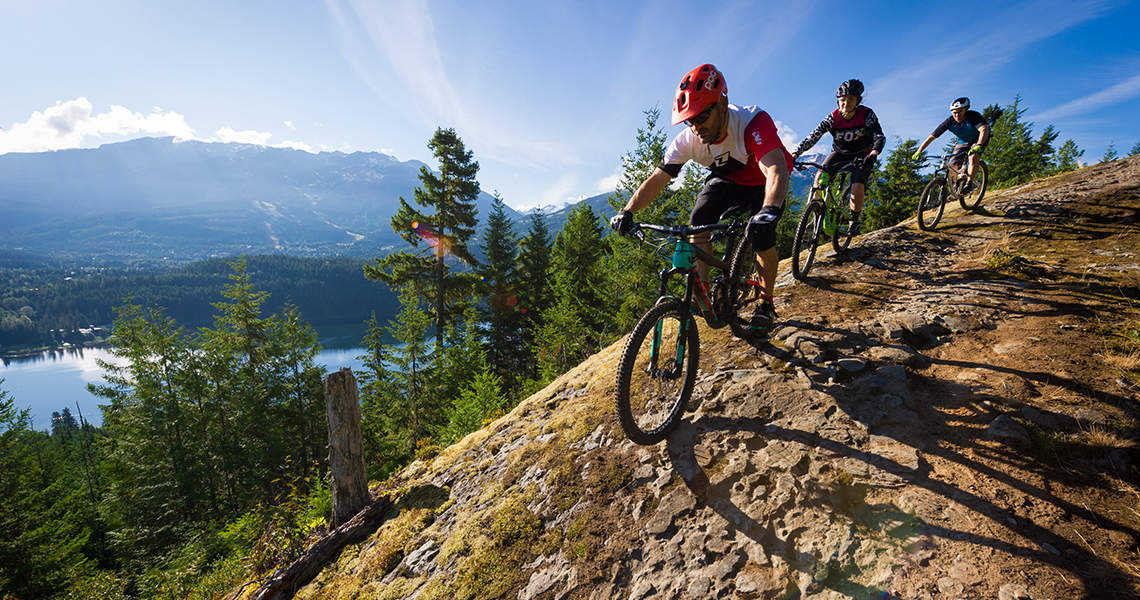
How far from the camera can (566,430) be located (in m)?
5.06

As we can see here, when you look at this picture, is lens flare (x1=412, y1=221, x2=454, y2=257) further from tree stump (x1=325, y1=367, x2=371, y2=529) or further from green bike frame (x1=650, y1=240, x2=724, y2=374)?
green bike frame (x1=650, y1=240, x2=724, y2=374)

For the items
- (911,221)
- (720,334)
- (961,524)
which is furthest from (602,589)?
(911,221)

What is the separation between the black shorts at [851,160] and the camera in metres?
6.98

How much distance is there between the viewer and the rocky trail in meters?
2.55

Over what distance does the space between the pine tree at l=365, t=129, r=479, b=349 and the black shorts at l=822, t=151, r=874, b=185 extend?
69.7 ft

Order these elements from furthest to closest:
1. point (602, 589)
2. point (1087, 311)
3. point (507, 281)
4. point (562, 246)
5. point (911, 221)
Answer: point (507, 281) < point (562, 246) < point (911, 221) < point (1087, 311) < point (602, 589)

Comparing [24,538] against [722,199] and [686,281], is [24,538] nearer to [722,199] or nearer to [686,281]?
[686,281]

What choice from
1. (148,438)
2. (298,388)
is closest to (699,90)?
(298,388)

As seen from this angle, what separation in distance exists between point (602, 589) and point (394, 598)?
7.43 ft

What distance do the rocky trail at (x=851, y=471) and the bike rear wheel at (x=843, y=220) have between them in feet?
4.59

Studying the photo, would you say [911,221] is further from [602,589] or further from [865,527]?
[602,589]

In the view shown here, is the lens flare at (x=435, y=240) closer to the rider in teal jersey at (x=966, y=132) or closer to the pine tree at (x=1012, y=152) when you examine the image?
the rider in teal jersey at (x=966, y=132)

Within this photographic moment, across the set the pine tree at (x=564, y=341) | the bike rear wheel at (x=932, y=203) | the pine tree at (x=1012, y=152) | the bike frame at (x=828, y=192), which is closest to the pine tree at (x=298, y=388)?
the pine tree at (x=564, y=341)

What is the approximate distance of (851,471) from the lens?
3.16m
